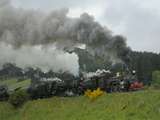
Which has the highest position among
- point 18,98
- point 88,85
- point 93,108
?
point 88,85

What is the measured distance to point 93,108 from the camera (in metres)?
49.3

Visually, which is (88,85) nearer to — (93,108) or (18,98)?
(93,108)

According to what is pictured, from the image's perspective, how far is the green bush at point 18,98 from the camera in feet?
192

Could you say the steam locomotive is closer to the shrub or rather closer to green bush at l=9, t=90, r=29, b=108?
green bush at l=9, t=90, r=29, b=108

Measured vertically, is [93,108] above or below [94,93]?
below

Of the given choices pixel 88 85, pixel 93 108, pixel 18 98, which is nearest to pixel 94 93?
pixel 93 108

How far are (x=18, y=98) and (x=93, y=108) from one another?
Answer: 527 inches

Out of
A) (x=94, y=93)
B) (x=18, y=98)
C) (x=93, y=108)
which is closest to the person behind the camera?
(x=93, y=108)

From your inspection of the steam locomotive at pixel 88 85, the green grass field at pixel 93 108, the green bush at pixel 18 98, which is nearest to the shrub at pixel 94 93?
the green grass field at pixel 93 108

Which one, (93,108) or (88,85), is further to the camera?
(88,85)

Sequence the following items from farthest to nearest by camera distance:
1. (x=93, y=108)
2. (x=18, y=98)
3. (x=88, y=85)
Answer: (x=18, y=98)
(x=88, y=85)
(x=93, y=108)

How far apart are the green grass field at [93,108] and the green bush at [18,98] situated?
33.4 inches

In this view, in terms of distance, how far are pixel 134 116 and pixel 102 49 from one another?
48.2 ft

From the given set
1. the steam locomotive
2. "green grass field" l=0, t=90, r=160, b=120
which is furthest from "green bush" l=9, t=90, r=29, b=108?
the steam locomotive
